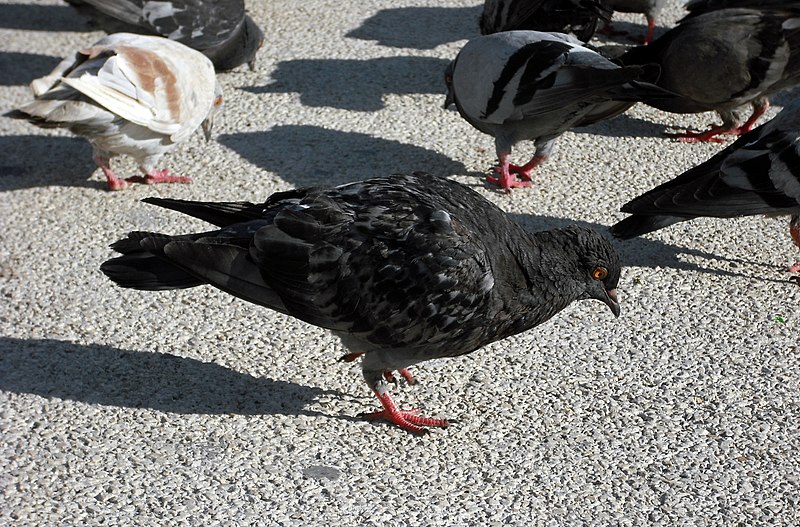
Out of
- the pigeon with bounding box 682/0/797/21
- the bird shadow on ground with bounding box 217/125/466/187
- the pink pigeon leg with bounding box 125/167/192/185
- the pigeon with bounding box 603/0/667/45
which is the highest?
the pigeon with bounding box 682/0/797/21

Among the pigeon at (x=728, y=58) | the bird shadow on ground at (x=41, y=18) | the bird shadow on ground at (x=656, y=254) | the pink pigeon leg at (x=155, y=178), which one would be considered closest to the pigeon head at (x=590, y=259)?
the bird shadow on ground at (x=656, y=254)

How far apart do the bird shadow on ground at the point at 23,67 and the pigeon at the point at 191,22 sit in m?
Result: 0.62

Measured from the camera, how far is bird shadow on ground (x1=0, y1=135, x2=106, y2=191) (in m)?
6.16

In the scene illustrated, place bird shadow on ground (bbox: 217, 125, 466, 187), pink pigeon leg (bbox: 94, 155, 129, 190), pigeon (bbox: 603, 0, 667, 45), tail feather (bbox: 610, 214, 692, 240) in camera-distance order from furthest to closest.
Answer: pigeon (bbox: 603, 0, 667, 45) → bird shadow on ground (bbox: 217, 125, 466, 187) → pink pigeon leg (bbox: 94, 155, 129, 190) → tail feather (bbox: 610, 214, 692, 240)

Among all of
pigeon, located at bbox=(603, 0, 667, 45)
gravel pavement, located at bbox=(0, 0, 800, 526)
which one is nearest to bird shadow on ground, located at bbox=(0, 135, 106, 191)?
gravel pavement, located at bbox=(0, 0, 800, 526)

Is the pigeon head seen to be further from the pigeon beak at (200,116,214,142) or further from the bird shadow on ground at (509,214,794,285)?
the pigeon beak at (200,116,214,142)

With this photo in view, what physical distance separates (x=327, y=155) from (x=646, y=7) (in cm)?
339

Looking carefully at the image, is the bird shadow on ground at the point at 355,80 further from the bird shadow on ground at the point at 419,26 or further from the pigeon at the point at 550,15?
the pigeon at the point at 550,15

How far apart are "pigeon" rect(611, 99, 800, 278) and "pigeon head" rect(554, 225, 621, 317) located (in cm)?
115

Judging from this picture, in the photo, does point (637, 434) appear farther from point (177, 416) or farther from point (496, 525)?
point (177, 416)

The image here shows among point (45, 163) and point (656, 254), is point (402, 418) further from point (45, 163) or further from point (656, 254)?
point (45, 163)

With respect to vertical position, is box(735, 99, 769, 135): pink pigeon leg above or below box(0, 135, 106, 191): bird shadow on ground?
above

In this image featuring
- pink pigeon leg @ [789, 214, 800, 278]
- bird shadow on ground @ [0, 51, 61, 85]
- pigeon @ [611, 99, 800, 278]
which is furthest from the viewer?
bird shadow on ground @ [0, 51, 61, 85]

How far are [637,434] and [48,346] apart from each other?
9.10 ft
